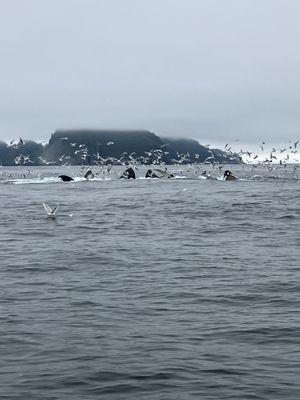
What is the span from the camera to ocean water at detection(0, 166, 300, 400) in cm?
1114

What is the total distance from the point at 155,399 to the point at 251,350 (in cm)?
305

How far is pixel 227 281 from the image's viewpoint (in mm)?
19500

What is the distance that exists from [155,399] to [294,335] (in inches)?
176

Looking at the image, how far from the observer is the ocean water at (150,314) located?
1114 cm

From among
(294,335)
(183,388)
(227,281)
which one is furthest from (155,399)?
(227,281)

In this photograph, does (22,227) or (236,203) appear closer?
(22,227)

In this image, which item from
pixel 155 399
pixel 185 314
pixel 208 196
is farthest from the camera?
pixel 208 196

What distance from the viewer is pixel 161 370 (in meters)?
11.7

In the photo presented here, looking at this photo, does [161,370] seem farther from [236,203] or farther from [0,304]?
[236,203]

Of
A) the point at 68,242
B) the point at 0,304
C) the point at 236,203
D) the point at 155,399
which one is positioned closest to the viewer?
the point at 155,399

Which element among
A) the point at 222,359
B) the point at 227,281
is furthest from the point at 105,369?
the point at 227,281

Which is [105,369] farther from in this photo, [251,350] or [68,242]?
[68,242]

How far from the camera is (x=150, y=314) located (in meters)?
15.5

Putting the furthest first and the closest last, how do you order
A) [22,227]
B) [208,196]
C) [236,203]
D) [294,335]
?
[208,196] → [236,203] → [22,227] → [294,335]
